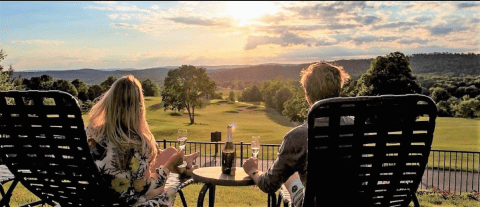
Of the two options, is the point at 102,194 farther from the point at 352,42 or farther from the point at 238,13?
the point at 352,42

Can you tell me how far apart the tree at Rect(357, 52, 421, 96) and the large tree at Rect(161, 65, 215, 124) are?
17.3 m

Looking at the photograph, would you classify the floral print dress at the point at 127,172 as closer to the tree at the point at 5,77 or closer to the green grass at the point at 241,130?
the green grass at the point at 241,130

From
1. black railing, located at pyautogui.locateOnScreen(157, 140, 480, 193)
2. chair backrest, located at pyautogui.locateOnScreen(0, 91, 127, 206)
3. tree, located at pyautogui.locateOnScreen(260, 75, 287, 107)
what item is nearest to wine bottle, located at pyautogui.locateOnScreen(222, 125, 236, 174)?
chair backrest, located at pyautogui.locateOnScreen(0, 91, 127, 206)

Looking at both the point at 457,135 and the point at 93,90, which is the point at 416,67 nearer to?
the point at 457,135

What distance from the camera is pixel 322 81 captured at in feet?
9.00

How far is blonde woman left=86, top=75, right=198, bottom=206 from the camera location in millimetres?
2717

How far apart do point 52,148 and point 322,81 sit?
187cm

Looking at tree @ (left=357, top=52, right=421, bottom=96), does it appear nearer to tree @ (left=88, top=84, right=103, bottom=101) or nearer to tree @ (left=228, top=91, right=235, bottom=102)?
tree @ (left=88, top=84, right=103, bottom=101)

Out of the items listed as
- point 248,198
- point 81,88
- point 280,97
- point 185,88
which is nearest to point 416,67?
point 280,97

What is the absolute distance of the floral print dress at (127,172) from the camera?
9.20 feet

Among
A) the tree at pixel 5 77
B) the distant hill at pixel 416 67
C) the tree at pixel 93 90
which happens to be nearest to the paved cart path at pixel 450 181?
the tree at pixel 5 77

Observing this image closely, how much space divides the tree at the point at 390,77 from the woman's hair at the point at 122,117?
28.1 meters

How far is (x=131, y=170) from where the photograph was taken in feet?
9.39

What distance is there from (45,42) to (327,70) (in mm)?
23620
